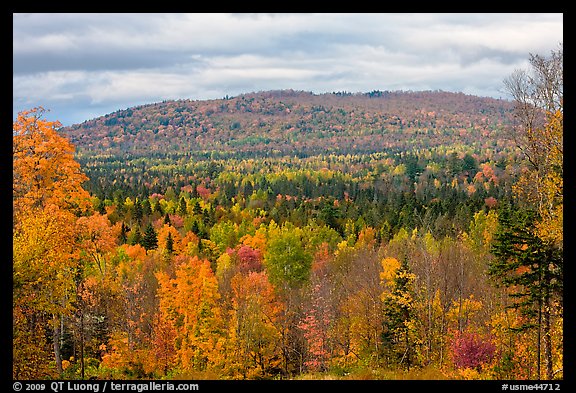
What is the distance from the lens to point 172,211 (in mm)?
110562

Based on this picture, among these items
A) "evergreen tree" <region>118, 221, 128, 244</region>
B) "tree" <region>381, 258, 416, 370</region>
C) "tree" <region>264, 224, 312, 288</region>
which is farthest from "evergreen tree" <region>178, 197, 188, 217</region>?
"tree" <region>381, 258, 416, 370</region>

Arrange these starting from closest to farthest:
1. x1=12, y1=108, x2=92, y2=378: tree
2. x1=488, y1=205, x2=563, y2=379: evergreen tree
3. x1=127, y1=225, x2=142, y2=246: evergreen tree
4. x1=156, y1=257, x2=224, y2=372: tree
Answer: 1. x1=12, y1=108, x2=92, y2=378: tree
2. x1=488, y1=205, x2=563, y2=379: evergreen tree
3. x1=156, y1=257, x2=224, y2=372: tree
4. x1=127, y1=225, x2=142, y2=246: evergreen tree

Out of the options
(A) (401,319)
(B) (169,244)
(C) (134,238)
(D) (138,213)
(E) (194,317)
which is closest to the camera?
(A) (401,319)

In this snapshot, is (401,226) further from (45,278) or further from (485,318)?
(45,278)

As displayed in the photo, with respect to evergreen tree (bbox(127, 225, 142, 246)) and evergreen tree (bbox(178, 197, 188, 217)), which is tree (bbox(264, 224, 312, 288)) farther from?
evergreen tree (bbox(178, 197, 188, 217))

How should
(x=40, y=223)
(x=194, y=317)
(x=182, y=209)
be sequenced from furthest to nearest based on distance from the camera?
(x=182, y=209), (x=194, y=317), (x=40, y=223)

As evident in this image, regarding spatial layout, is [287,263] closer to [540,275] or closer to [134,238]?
[134,238]

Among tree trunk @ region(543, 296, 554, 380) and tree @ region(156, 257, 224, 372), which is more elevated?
tree trunk @ region(543, 296, 554, 380)

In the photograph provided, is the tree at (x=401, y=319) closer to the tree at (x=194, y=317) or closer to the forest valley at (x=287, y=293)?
the forest valley at (x=287, y=293)

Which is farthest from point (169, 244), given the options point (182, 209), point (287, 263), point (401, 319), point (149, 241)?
point (401, 319)

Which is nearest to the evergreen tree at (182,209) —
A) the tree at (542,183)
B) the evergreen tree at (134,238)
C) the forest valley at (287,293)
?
the forest valley at (287,293)

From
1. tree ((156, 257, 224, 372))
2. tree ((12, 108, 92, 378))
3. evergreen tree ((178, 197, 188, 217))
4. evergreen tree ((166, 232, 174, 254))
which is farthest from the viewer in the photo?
evergreen tree ((178, 197, 188, 217))

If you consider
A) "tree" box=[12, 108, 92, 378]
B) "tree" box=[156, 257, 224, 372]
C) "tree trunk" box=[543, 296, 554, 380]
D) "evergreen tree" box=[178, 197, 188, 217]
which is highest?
"tree" box=[12, 108, 92, 378]
